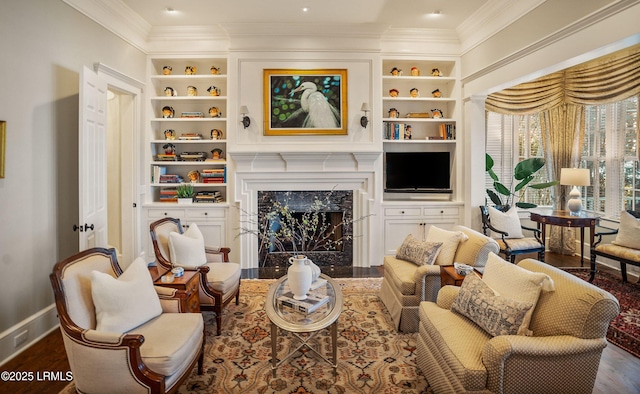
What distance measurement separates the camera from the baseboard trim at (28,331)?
2.60 m

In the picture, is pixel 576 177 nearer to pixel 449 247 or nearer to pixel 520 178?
pixel 520 178

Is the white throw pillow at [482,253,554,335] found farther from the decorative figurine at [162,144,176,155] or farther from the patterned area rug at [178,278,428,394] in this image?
the decorative figurine at [162,144,176,155]

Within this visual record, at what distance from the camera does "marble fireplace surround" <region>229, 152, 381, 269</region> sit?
480 centimetres

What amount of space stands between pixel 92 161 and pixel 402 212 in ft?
12.3

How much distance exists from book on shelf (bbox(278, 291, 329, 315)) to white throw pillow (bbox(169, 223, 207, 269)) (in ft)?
3.84

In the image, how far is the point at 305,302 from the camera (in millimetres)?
2479

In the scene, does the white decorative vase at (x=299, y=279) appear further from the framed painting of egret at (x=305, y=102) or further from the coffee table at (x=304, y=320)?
the framed painting of egret at (x=305, y=102)

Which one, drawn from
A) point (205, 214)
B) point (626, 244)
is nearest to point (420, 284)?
point (626, 244)

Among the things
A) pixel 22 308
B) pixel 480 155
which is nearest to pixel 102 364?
pixel 22 308

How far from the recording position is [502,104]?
579 cm

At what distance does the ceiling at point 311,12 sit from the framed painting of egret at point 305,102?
659 millimetres

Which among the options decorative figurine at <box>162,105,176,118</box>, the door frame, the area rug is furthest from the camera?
decorative figurine at <box>162,105,176,118</box>

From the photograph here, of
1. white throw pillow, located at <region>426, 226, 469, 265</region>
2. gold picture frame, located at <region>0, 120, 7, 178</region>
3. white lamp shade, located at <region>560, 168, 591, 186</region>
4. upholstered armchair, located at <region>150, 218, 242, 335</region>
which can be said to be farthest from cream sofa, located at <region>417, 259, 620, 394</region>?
white lamp shade, located at <region>560, 168, 591, 186</region>

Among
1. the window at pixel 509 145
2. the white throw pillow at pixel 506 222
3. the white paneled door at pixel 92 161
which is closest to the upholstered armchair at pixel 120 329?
the white paneled door at pixel 92 161
